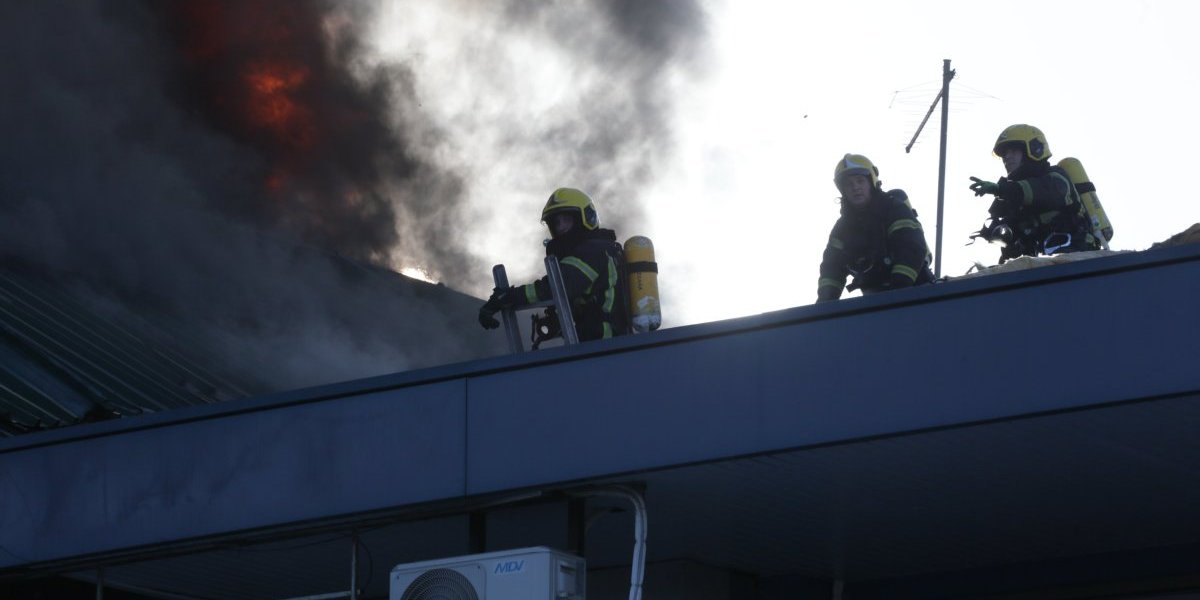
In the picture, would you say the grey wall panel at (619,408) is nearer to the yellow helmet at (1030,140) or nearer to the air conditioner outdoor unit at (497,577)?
the air conditioner outdoor unit at (497,577)

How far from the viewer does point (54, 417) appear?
1071cm

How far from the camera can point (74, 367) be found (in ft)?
38.1

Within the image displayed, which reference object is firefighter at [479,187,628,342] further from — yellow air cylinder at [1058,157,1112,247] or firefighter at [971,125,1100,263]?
yellow air cylinder at [1058,157,1112,247]

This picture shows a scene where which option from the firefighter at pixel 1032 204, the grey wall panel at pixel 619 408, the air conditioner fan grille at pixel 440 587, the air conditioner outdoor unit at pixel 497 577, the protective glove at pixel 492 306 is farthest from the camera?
the firefighter at pixel 1032 204

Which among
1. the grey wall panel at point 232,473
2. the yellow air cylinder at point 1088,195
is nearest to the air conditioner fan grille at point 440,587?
the grey wall panel at point 232,473

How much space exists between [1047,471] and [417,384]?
279 centimetres

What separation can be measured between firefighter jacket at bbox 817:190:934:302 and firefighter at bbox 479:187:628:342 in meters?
1.19

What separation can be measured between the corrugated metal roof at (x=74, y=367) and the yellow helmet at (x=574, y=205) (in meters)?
3.27

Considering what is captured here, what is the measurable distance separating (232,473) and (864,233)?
358cm

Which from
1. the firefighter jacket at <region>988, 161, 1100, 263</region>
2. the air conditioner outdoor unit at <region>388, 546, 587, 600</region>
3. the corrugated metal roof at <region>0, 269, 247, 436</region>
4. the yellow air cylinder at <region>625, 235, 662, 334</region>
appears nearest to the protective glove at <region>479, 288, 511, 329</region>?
the yellow air cylinder at <region>625, 235, 662, 334</region>

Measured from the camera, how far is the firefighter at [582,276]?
361 inches

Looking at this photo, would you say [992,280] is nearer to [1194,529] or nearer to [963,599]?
[1194,529]

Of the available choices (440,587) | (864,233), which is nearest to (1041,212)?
(864,233)

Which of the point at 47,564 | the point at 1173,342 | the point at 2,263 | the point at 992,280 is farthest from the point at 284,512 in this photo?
A: the point at 2,263
